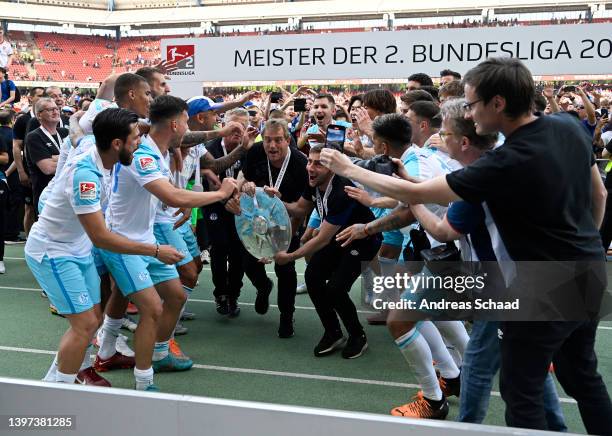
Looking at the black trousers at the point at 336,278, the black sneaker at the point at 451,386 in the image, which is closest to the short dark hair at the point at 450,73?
the black trousers at the point at 336,278

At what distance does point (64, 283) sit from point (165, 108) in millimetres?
1316

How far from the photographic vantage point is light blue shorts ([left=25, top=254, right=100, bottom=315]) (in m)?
3.37

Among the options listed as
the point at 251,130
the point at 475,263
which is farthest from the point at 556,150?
the point at 251,130

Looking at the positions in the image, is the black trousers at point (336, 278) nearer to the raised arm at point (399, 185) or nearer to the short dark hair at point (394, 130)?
the short dark hair at point (394, 130)

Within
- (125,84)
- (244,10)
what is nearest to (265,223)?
(125,84)

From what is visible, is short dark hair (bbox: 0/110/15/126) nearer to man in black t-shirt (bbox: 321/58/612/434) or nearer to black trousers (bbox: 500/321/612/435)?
man in black t-shirt (bbox: 321/58/612/434)

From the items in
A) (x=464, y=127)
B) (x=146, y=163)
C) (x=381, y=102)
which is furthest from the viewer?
(x=381, y=102)

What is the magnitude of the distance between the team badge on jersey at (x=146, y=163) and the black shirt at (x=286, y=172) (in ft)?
5.43

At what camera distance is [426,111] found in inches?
177

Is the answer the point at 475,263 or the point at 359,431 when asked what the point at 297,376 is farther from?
the point at 359,431

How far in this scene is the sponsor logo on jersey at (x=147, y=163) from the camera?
364 cm

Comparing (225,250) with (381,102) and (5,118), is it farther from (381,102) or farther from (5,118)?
(5,118)

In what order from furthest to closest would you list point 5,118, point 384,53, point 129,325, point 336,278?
point 5,118 → point 384,53 → point 129,325 → point 336,278

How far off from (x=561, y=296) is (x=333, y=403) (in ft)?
6.53
